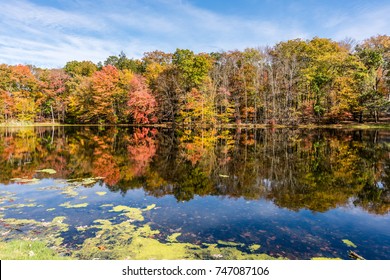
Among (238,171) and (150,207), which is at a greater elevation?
(238,171)

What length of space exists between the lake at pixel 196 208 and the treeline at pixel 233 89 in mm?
34911

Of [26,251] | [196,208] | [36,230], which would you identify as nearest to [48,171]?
[36,230]

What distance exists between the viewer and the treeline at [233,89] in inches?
1967

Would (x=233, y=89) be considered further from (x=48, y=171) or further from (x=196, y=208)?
(x=196, y=208)

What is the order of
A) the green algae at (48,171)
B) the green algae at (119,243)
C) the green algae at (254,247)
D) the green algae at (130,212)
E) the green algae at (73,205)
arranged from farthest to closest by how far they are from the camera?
the green algae at (48,171) < the green algae at (73,205) < the green algae at (130,212) < the green algae at (254,247) < the green algae at (119,243)

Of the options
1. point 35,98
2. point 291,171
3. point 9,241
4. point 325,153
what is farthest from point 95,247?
point 35,98

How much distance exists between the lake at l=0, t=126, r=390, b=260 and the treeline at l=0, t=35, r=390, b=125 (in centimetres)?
3491

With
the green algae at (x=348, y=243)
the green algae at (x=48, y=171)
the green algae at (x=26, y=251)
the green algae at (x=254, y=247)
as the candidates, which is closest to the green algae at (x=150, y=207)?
the green algae at (x=26, y=251)

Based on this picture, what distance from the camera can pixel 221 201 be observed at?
10703 mm

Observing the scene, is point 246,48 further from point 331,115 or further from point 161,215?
point 161,215

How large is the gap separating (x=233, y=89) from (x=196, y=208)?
47.8 meters

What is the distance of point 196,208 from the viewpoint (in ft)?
32.6

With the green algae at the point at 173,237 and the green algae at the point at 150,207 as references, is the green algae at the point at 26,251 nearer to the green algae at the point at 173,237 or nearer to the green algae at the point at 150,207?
the green algae at the point at 173,237

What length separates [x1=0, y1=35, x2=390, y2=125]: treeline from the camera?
1967 inches
